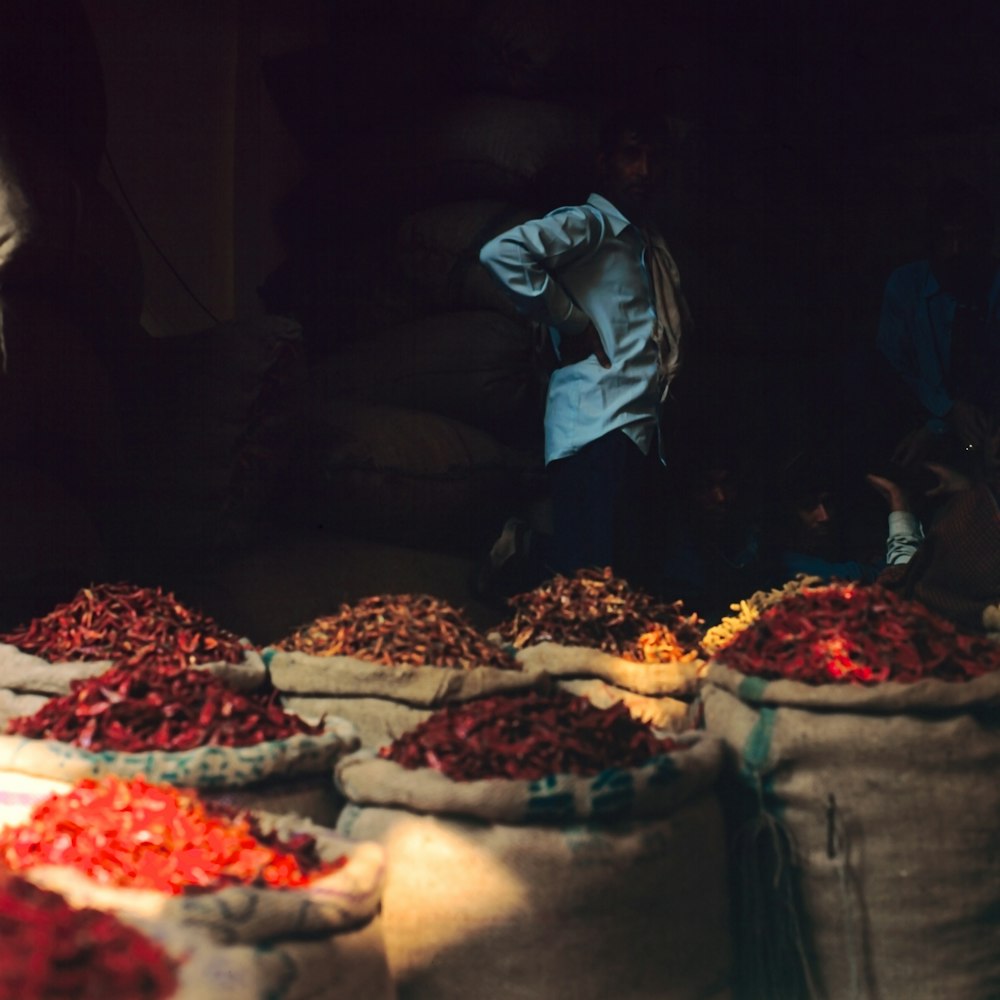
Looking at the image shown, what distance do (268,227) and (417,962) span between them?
2.49 m

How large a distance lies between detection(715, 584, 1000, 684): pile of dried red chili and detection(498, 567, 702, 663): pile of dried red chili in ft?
1.29

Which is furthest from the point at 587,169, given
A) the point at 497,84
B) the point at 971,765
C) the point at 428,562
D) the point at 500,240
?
the point at 971,765

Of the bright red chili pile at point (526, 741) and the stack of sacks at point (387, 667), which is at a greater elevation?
the bright red chili pile at point (526, 741)

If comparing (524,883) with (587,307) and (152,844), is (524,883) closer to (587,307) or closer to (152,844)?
(152,844)

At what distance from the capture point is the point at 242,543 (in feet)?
10.6

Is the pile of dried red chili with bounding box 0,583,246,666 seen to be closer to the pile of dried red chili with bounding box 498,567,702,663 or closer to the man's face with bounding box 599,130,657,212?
the pile of dried red chili with bounding box 498,567,702,663

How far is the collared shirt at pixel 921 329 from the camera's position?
366cm

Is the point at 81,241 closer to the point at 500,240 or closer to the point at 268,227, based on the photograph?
the point at 500,240

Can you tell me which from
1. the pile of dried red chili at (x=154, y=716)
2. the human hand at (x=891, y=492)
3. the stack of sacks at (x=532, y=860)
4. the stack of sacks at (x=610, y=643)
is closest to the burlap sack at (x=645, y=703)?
the stack of sacks at (x=610, y=643)

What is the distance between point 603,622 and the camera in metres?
2.92

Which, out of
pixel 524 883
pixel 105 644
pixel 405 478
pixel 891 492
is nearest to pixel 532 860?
pixel 524 883

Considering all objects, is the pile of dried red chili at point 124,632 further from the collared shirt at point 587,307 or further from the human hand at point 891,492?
the human hand at point 891,492

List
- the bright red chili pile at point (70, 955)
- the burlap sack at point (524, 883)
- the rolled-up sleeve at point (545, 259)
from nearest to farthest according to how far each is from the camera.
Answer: the bright red chili pile at point (70, 955), the burlap sack at point (524, 883), the rolled-up sleeve at point (545, 259)

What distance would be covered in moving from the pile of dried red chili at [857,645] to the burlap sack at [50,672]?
835mm
